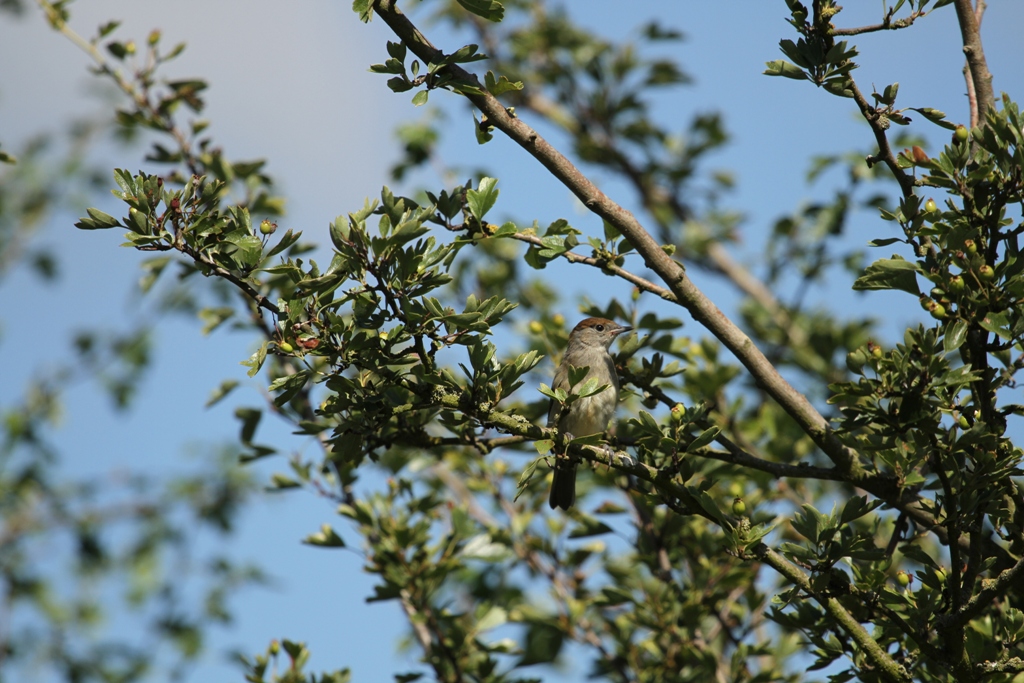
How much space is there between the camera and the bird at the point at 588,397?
5.04 meters

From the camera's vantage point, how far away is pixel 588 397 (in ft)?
15.0

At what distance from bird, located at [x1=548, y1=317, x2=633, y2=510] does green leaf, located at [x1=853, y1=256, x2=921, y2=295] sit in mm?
1321

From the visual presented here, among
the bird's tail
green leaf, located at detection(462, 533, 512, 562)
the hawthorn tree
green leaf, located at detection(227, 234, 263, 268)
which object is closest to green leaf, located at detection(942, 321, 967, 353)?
the hawthorn tree

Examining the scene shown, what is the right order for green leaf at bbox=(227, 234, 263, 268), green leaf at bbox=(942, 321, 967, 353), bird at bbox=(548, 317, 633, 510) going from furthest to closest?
bird at bbox=(548, 317, 633, 510) < green leaf at bbox=(227, 234, 263, 268) < green leaf at bbox=(942, 321, 967, 353)

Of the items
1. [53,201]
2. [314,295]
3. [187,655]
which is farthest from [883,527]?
[53,201]

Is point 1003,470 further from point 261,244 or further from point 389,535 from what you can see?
point 389,535

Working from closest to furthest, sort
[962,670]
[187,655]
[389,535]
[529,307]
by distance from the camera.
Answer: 1. [962,670]
2. [389,535]
3. [529,307]
4. [187,655]

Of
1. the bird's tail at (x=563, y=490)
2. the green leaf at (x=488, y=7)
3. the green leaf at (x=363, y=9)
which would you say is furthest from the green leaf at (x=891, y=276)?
the bird's tail at (x=563, y=490)

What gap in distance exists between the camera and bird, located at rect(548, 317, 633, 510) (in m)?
5.04

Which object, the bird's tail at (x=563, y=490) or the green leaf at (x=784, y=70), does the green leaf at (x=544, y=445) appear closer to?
the green leaf at (x=784, y=70)

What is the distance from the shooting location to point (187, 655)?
9969 mm

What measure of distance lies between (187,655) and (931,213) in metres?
9.35

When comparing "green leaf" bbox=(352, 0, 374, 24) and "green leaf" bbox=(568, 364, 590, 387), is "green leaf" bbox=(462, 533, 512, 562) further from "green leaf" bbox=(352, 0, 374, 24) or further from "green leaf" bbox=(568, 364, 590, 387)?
"green leaf" bbox=(352, 0, 374, 24)

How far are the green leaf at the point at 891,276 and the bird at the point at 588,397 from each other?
1.32 m
